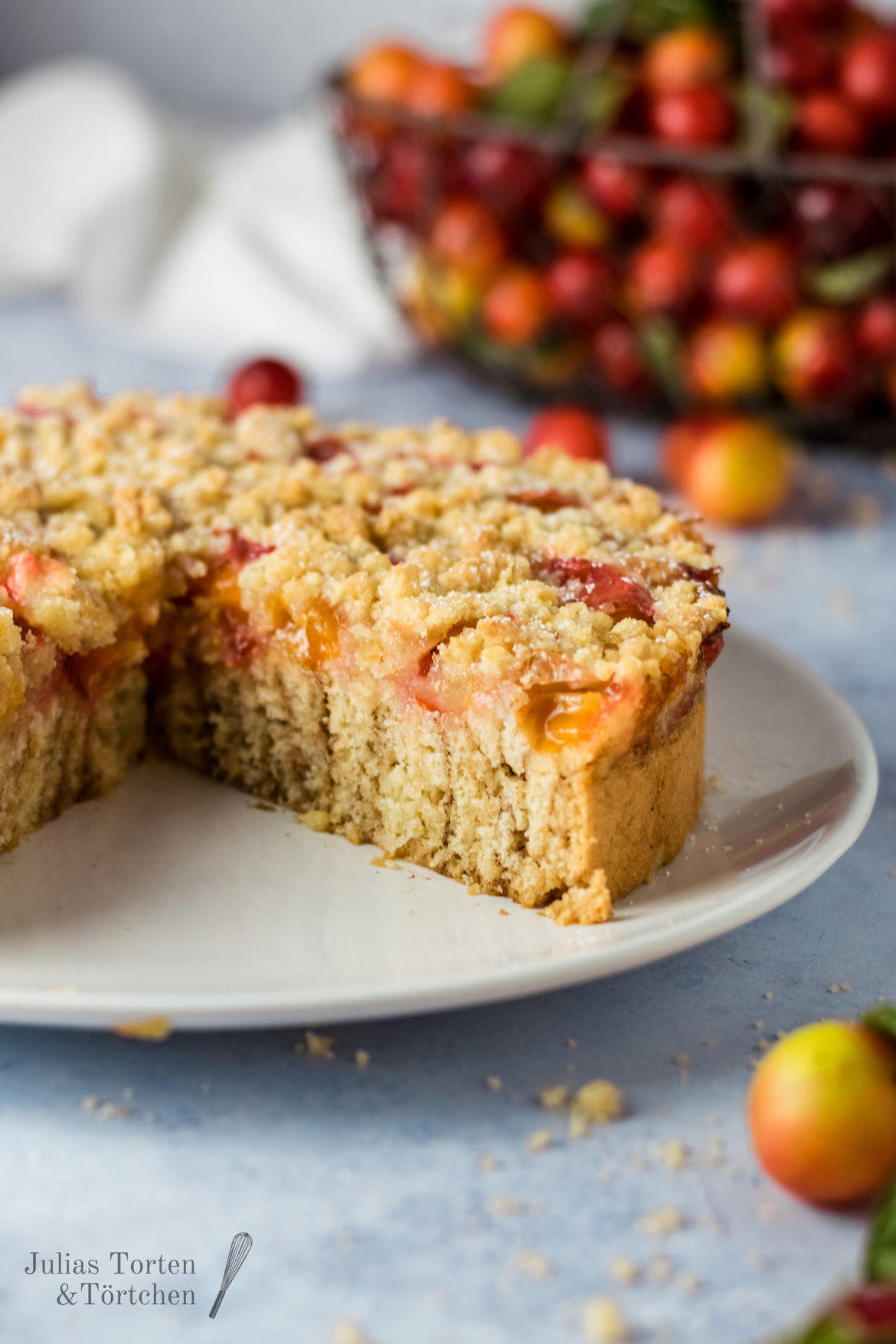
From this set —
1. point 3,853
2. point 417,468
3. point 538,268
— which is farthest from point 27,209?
point 3,853

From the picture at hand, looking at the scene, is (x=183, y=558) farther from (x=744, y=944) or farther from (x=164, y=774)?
(x=744, y=944)

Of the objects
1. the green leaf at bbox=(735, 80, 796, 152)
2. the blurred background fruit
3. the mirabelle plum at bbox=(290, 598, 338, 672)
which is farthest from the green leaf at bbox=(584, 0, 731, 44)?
the mirabelle plum at bbox=(290, 598, 338, 672)

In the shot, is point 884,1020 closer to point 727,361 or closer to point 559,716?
point 559,716

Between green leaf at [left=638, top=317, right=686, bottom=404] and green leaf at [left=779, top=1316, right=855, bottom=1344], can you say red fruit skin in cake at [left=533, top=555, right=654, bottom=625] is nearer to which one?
green leaf at [left=779, top=1316, right=855, bottom=1344]

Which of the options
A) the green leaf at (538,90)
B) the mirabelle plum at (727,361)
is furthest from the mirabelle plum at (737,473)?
the green leaf at (538,90)

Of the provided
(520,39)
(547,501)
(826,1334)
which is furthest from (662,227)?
(826,1334)
